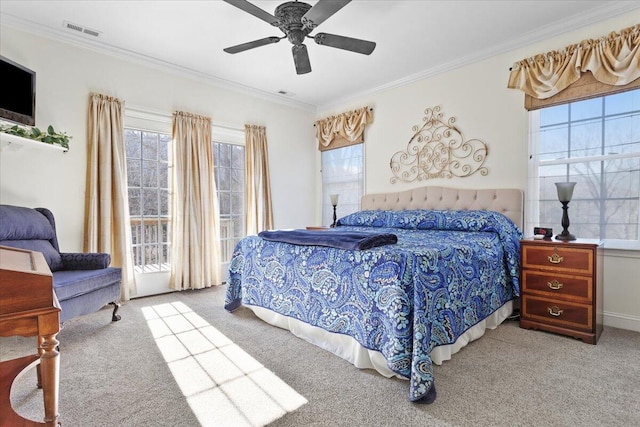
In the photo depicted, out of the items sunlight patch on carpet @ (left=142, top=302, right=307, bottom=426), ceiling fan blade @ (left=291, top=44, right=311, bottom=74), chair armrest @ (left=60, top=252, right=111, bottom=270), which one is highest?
ceiling fan blade @ (left=291, top=44, right=311, bottom=74)

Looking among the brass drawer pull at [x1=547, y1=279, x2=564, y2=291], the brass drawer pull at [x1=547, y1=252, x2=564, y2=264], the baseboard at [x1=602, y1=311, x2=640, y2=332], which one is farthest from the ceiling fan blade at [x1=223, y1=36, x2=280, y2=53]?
the baseboard at [x1=602, y1=311, x2=640, y2=332]

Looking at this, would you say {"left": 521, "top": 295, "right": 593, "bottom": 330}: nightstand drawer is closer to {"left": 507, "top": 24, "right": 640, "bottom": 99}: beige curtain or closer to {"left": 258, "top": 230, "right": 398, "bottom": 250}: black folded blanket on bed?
{"left": 258, "top": 230, "right": 398, "bottom": 250}: black folded blanket on bed

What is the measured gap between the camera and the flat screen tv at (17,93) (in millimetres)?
2693

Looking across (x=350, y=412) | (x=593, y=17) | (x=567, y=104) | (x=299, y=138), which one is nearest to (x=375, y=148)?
(x=299, y=138)

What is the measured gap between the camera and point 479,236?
280cm

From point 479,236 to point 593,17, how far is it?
86.1 inches

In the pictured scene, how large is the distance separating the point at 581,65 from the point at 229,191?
417cm

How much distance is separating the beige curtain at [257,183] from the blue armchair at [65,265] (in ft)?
6.86

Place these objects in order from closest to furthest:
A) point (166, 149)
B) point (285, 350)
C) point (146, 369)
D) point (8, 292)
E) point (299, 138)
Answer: point (8, 292) < point (146, 369) < point (285, 350) < point (166, 149) < point (299, 138)

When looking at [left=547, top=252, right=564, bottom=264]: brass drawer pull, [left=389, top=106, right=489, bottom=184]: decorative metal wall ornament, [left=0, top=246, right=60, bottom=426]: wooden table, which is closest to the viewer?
[left=0, top=246, right=60, bottom=426]: wooden table

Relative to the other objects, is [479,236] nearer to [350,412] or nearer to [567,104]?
[567,104]

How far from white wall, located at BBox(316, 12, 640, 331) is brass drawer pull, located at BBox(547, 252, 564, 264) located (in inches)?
27.4

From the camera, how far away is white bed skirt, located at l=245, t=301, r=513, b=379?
196 cm

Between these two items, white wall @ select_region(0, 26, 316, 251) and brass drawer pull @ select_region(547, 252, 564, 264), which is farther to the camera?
white wall @ select_region(0, 26, 316, 251)
